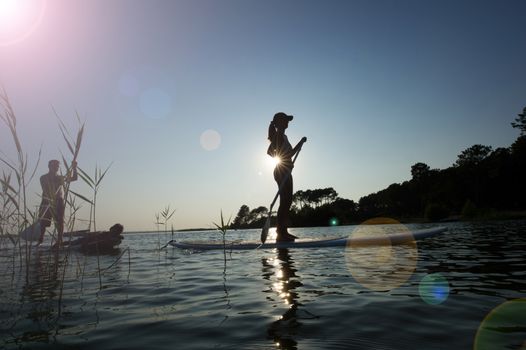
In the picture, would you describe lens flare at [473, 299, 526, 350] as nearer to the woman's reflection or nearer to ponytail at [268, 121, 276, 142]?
the woman's reflection

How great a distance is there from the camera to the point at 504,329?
2.08 m

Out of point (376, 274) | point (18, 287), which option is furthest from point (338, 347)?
point (18, 287)

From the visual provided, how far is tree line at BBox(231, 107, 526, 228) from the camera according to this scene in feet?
188

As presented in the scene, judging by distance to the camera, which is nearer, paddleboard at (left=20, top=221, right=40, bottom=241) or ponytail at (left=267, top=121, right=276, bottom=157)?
paddleboard at (left=20, top=221, right=40, bottom=241)

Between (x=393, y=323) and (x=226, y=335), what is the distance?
3.80 ft

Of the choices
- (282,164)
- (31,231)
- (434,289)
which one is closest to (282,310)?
(434,289)

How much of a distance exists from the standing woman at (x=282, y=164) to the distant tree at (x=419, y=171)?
86972 mm

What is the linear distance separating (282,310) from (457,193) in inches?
3068

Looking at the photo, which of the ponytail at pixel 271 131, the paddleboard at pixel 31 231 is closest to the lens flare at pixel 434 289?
the paddleboard at pixel 31 231

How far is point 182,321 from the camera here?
2.55 metres

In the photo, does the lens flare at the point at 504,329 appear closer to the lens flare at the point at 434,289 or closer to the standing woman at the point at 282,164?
the lens flare at the point at 434,289

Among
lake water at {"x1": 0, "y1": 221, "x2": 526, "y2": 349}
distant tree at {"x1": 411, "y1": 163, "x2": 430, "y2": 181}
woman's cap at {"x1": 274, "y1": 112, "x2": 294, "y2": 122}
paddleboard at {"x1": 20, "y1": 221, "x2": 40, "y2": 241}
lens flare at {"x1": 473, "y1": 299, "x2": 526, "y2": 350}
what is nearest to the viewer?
lens flare at {"x1": 473, "y1": 299, "x2": 526, "y2": 350}

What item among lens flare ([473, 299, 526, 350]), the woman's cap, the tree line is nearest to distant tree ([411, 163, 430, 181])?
the tree line

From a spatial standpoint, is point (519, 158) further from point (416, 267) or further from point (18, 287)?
point (18, 287)
